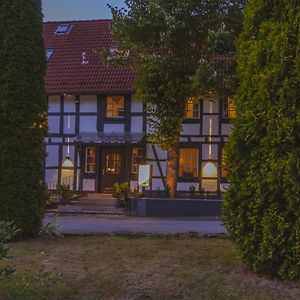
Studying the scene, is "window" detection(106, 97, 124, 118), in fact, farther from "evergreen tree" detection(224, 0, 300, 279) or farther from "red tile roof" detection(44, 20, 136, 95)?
"evergreen tree" detection(224, 0, 300, 279)

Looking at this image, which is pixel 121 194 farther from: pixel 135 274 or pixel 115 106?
pixel 135 274

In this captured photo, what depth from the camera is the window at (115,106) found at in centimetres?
2527

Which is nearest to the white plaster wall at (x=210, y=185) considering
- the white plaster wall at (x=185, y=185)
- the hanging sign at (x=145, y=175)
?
the white plaster wall at (x=185, y=185)

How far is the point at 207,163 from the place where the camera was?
24375 millimetres

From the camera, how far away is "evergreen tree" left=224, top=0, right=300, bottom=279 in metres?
6.52

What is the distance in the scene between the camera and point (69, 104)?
84.2ft

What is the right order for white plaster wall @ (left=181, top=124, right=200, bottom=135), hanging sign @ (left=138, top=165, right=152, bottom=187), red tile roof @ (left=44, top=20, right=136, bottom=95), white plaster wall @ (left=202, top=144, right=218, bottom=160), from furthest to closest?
red tile roof @ (left=44, top=20, right=136, bottom=95) → white plaster wall @ (left=181, top=124, right=200, bottom=135) → white plaster wall @ (left=202, top=144, right=218, bottom=160) → hanging sign @ (left=138, top=165, right=152, bottom=187)

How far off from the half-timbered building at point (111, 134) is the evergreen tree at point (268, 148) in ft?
55.7

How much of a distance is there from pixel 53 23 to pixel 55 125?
731 centimetres

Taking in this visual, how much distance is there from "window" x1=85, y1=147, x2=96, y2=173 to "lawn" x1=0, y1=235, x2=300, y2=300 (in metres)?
16.2

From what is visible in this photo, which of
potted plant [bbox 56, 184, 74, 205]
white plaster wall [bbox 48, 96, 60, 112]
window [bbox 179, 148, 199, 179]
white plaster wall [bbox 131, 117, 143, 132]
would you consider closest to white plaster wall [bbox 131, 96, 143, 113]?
white plaster wall [bbox 131, 117, 143, 132]

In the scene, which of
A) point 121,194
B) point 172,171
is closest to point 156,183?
point 172,171

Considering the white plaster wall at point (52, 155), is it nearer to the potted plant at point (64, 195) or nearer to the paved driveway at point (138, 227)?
the potted plant at point (64, 195)

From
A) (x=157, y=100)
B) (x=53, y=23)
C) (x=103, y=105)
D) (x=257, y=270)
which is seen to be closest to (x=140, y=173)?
(x=157, y=100)
